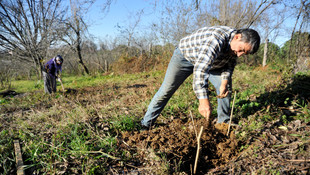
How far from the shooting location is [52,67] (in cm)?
620

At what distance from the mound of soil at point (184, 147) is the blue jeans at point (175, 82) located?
0.23 metres

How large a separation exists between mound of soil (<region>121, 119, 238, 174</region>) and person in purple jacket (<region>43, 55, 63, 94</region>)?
5204mm

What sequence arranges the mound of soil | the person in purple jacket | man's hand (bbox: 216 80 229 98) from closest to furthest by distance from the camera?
the mound of soil, man's hand (bbox: 216 80 229 98), the person in purple jacket

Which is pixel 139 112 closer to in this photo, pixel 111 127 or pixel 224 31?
pixel 111 127

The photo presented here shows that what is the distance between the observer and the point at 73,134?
7.59ft

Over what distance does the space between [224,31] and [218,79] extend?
2.64 ft

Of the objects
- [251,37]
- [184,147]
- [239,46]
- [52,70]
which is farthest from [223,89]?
[52,70]

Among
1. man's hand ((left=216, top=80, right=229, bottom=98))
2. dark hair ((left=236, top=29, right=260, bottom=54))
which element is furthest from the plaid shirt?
man's hand ((left=216, top=80, right=229, bottom=98))

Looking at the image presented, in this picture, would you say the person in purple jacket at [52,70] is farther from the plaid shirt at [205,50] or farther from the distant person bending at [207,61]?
the plaid shirt at [205,50]

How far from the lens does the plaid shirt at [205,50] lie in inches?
63.2

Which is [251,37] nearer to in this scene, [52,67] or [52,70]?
[52,67]

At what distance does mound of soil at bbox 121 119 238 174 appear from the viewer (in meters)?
1.88

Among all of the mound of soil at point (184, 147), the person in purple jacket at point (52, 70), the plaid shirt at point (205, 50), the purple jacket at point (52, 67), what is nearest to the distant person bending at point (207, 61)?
the plaid shirt at point (205, 50)

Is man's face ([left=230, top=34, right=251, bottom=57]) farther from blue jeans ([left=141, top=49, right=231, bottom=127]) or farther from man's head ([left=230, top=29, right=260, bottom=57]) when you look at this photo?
blue jeans ([left=141, top=49, right=231, bottom=127])
